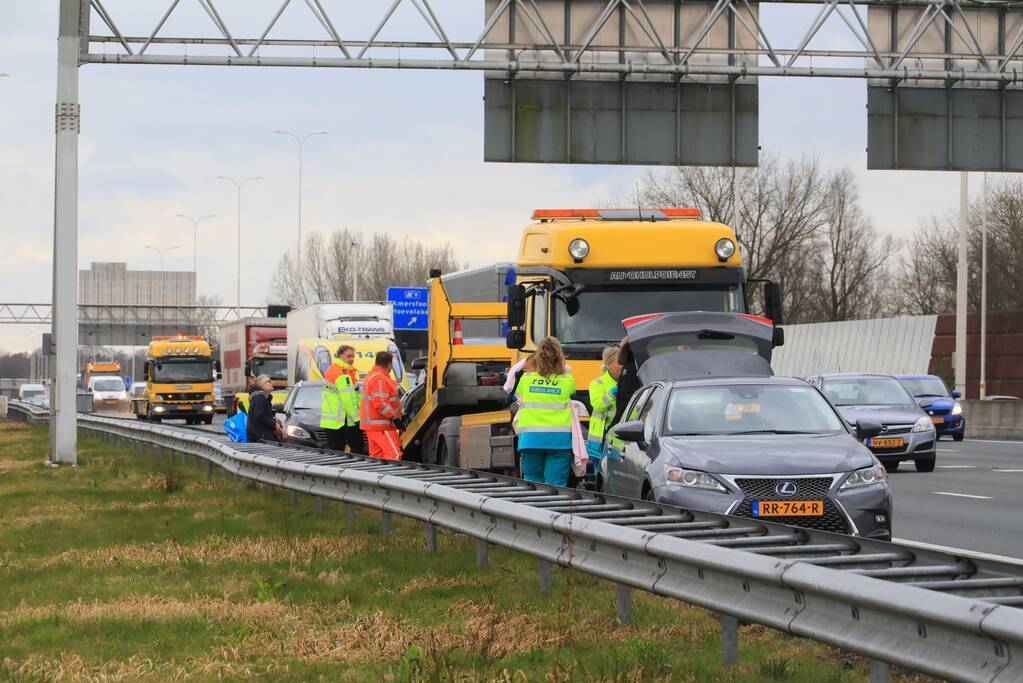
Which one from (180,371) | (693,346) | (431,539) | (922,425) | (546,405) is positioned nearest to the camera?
(431,539)

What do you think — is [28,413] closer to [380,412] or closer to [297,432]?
[297,432]

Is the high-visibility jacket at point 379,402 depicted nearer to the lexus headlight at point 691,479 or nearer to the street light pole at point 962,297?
the lexus headlight at point 691,479

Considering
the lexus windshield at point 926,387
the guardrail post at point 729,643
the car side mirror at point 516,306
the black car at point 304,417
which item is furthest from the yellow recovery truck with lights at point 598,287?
the lexus windshield at point 926,387

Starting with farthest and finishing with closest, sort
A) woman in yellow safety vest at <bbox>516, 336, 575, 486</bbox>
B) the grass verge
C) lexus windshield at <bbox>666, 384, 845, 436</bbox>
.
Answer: woman in yellow safety vest at <bbox>516, 336, 575, 486</bbox> → lexus windshield at <bbox>666, 384, 845, 436</bbox> → the grass verge

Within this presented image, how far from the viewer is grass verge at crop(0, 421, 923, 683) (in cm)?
788

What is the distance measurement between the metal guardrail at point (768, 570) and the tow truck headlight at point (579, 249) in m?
5.72

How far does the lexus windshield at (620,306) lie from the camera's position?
61.4 feet

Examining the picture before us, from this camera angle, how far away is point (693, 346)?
1758 centimetres

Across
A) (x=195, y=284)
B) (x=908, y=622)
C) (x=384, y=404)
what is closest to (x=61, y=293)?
(x=384, y=404)

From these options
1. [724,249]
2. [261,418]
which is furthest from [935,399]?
[724,249]

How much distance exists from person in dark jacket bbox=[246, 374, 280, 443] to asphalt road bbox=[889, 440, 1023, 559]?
858 centimetres

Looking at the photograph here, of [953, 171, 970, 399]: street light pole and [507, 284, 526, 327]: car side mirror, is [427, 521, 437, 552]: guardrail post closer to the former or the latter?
[507, 284, 526, 327]: car side mirror

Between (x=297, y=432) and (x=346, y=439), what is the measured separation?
6346 millimetres

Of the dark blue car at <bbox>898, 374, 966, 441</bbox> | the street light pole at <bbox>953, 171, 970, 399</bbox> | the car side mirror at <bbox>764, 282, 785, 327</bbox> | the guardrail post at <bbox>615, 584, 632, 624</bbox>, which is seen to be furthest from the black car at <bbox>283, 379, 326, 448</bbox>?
the street light pole at <bbox>953, 171, 970, 399</bbox>
